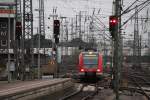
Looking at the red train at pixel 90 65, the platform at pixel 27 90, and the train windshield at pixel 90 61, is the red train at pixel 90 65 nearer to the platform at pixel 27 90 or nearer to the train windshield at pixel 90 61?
the train windshield at pixel 90 61

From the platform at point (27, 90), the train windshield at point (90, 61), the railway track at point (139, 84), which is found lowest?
the railway track at point (139, 84)

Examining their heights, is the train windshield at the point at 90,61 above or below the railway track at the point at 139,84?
above

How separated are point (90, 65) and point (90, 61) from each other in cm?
41

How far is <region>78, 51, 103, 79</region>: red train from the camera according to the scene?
49.0 meters

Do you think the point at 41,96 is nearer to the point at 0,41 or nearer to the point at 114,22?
the point at 114,22

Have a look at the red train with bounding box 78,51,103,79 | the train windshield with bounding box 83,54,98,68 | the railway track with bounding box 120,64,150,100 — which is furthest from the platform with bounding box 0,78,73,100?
the train windshield with bounding box 83,54,98,68

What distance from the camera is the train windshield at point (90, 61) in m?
49.5

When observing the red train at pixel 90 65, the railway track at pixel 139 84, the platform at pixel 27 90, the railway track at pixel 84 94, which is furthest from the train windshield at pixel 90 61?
the platform at pixel 27 90

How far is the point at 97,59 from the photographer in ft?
163

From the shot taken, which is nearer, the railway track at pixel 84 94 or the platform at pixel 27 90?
the platform at pixel 27 90

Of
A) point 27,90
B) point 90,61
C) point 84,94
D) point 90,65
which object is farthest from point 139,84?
point 27,90

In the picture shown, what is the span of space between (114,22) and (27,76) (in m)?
31.1

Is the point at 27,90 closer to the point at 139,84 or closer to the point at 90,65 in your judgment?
the point at 139,84

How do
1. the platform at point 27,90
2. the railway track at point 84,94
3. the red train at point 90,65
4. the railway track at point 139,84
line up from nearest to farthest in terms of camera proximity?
the platform at point 27,90, the railway track at point 84,94, the railway track at point 139,84, the red train at point 90,65
